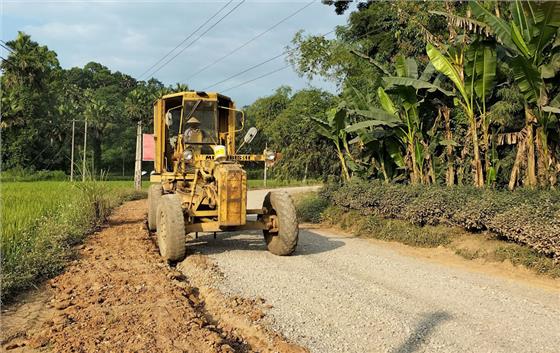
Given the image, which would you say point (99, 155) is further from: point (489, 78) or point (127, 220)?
point (489, 78)

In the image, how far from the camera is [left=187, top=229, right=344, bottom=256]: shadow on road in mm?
9773

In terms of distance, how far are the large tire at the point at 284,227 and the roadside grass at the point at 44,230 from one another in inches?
140

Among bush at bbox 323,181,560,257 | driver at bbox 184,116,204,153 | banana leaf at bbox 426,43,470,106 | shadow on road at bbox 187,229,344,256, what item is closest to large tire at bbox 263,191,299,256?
shadow on road at bbox 187,229,344,256

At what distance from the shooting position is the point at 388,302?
20.2ft

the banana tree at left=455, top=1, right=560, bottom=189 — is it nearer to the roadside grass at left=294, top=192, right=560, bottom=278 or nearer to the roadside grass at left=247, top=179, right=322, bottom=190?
the roadside grass at left=294, top=192, right=560, bottom=278

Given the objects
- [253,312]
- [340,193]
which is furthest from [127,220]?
[253,312]

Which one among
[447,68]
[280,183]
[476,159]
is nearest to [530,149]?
[476,159]

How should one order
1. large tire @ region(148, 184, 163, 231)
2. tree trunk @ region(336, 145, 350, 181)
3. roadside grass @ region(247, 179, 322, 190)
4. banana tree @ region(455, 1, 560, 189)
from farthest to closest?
roadside grass @ region(247, 179, 322, 190)
tree trunk @ region(336, 145, 350, 181)
large tire @ region(148, 184, 163, 231)
banana tree @ region(455, 1, 560, 189)

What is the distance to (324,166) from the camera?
17.4 m

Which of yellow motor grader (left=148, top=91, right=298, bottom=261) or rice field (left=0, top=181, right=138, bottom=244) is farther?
yellow motor grader (left=148, top=91, right=298, bottom=261)

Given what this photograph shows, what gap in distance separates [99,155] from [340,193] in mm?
50551

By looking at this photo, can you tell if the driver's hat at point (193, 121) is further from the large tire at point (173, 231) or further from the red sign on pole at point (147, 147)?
the red sign on pole at point (147, 147)

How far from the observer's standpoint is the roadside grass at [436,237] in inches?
321

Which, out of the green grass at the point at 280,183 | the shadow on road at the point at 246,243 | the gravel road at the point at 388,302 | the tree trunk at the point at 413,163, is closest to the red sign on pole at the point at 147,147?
the green grass at the point at 280,183
